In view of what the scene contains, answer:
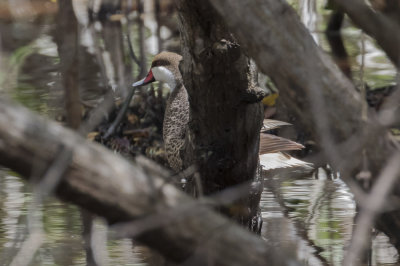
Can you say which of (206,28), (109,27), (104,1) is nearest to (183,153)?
(206,28)

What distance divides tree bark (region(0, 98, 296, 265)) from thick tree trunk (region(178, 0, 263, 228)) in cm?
→ 113

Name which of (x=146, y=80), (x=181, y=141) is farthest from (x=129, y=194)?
(x=146, y=80)

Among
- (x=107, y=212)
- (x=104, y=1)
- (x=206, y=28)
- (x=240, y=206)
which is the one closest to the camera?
(x=107, y=212)

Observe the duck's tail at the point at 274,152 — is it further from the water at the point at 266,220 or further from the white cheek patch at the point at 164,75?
the white cheek patch at the point at 164,75

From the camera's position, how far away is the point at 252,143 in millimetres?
3658

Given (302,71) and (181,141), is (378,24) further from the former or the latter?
(181,141)

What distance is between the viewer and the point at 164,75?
5.98 metres

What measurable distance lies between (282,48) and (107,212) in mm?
623

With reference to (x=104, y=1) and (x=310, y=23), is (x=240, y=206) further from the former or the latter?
(x=104, y=1)

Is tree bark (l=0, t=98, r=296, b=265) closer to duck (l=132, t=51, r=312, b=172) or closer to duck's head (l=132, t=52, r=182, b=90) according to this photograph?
duck (l=132, t=51, r=312, b=172)

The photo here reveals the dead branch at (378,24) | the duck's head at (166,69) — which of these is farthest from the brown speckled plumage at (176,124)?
the dead branch at (378,24)

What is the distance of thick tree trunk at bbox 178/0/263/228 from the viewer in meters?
3.21

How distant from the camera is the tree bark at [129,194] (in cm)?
200

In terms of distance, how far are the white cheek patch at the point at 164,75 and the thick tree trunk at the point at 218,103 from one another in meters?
2.18
